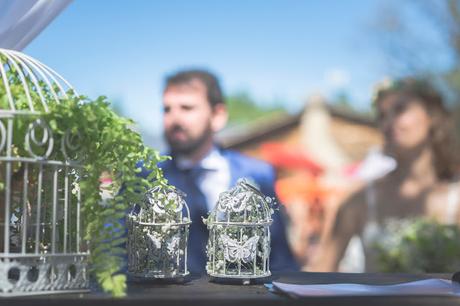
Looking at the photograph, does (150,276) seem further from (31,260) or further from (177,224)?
(31,260)

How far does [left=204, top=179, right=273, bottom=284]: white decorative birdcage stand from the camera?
5.73 ft

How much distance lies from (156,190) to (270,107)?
38650 mm

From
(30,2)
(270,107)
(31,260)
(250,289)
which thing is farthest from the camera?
(270,107)

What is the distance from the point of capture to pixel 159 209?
175 centimetres

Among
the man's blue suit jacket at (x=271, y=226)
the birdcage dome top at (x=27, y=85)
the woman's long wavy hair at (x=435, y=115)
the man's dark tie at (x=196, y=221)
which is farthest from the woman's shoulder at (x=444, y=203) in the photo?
the birdcage dome top at (x=27, y=85)

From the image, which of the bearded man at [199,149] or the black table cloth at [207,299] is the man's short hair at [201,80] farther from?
the black table cloth at [207,299]

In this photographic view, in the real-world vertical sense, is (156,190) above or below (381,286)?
above

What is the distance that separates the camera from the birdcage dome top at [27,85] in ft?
5.22

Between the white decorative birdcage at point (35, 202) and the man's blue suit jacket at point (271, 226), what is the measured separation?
104cm

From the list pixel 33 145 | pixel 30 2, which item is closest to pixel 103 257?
pixel 33 145

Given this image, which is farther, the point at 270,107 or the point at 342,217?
the point at 270,107

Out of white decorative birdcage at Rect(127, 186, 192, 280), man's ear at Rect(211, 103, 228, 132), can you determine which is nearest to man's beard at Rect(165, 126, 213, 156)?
man's ear at Rect(211, 103, 228, 132)

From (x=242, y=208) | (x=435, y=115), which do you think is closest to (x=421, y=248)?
(x=435, y=115)

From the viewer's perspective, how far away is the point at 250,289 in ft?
5.43
